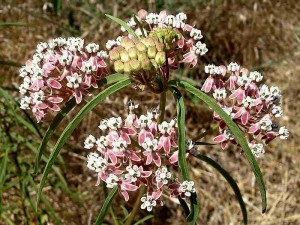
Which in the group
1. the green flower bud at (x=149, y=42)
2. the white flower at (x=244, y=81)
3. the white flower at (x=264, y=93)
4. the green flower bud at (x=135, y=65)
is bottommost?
the green flower bud at (x=135, y=65)

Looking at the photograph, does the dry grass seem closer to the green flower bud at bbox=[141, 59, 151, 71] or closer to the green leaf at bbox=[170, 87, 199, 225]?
the green leaf at bbox=[170, 87, 199, 225]

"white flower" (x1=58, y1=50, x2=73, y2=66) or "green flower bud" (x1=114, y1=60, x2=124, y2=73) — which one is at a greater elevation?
"white flower" (x1=58, y1=50, x2=73, y2=66)

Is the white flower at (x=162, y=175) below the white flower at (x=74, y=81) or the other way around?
below

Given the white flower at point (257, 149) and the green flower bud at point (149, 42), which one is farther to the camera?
the white flower at point (257, 149)

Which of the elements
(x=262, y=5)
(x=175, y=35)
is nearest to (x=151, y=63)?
(x=175, y=35)

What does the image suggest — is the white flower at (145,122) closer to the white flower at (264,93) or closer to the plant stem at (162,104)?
the plant stem at (162,104)

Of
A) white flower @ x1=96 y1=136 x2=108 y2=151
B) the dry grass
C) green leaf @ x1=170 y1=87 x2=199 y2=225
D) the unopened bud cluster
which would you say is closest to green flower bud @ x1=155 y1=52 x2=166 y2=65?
the unopened bud cluster

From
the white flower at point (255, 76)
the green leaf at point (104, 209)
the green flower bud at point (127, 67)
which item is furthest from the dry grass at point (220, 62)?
the green flower bud at point (127, 67)
